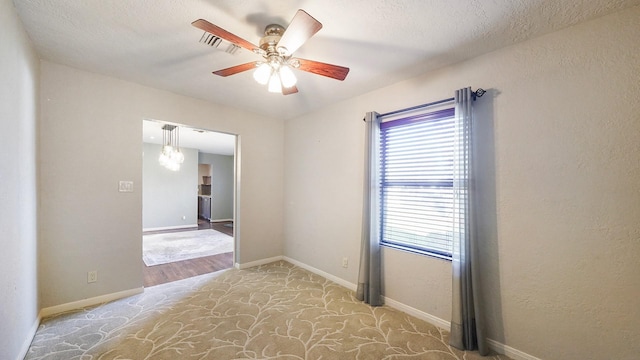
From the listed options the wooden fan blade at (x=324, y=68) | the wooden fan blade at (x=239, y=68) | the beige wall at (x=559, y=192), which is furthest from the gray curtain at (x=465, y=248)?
the wooden fan blade at (x=239, y=68)

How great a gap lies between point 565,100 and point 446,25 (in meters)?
1.02

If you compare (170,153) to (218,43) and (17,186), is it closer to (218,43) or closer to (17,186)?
(17,186)

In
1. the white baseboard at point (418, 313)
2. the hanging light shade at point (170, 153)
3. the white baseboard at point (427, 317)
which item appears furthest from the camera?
the hanging light shade at point (170, 153)

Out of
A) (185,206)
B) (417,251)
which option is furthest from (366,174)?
(185,206)

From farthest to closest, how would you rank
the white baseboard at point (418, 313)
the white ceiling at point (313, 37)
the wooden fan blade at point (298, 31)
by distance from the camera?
the white baseboard at point (418, 313) < the white ceiling at point (313, 37) < the wooden fan blade at point (298, 31)

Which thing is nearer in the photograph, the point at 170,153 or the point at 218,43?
the point at 218,43

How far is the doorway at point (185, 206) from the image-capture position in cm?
409

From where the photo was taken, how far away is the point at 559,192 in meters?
1.79

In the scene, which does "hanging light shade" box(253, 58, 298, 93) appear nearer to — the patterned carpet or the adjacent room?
the adjacent room

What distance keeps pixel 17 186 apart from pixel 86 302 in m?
1.54

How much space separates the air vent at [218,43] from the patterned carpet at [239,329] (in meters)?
2.50

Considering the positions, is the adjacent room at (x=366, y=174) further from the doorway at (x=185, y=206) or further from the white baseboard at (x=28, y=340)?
the doorway at (x=185, y=206)

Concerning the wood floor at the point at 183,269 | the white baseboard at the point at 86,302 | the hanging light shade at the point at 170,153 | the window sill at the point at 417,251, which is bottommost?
the wood floor at the point at 183,269

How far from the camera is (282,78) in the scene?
1.87m
